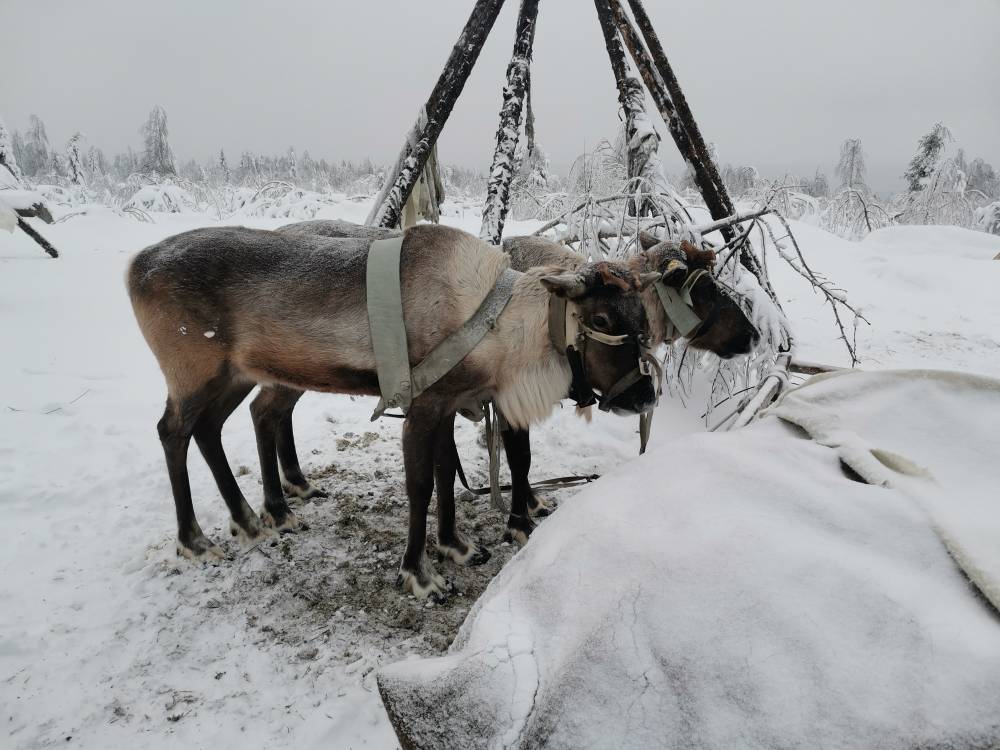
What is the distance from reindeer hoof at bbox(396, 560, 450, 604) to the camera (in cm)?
285

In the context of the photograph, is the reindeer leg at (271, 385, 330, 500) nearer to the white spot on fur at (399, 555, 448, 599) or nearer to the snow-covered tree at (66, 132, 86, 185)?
the white spot on fur at (399, 555, 448, 599)

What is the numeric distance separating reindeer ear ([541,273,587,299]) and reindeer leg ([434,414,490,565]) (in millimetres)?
993

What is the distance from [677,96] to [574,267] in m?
2.52

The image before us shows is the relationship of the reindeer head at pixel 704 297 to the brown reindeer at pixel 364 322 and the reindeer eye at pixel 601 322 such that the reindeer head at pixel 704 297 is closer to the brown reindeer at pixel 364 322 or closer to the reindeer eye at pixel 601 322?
the brown reindeer at pixel 364 322

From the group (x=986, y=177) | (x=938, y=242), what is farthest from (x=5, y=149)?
(x=986, y=177)

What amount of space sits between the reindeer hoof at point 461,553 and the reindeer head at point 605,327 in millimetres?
1283

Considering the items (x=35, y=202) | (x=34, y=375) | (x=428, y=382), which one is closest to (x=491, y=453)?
(x=428, y=382)

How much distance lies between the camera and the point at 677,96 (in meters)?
4.91

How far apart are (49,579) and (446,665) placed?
295 centimetres

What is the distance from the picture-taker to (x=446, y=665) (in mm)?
1087

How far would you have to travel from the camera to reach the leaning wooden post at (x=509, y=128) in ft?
16.8

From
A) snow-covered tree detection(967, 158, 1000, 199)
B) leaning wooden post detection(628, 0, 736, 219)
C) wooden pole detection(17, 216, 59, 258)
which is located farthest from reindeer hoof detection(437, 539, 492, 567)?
snow-covered tree detection(967, 158, 1000, 199)

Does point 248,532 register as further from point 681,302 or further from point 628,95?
point 628,95

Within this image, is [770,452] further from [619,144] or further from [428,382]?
[619,144]
